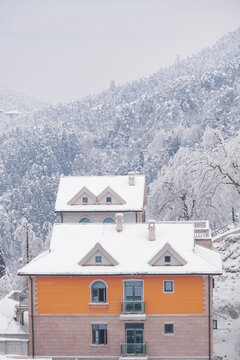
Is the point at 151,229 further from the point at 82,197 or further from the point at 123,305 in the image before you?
the point at 82,197

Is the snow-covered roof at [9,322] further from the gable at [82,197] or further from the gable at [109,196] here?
the gable at [109,196]

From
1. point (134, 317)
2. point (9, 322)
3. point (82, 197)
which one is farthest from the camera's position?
point (82, 197)

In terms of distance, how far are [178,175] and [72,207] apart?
768 inches

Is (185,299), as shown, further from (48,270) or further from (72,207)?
(72,207)

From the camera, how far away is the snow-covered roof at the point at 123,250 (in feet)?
138

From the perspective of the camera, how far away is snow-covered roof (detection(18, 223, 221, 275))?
41938 millimetres

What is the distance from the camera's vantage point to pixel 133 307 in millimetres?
41969

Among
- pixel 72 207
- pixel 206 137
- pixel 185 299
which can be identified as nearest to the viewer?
pixel 185 299

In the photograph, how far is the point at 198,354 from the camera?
138 ft

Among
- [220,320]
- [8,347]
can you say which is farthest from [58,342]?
[220,320]

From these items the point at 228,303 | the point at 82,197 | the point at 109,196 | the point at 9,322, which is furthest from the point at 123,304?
the point at 82,197

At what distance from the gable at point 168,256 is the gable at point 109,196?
15.7 meters

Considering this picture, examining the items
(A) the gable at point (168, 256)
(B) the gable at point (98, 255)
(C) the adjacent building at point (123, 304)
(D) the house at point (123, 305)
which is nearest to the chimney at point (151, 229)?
(C) the adjacent building at point (123, 304)

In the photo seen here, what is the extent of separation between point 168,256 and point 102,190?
16.9 meters
